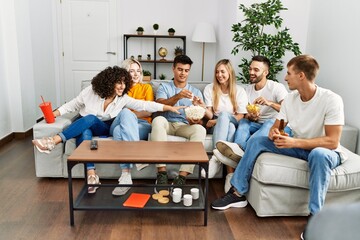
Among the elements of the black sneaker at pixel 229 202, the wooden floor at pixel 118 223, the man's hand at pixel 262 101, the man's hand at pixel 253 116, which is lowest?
the wooden floor at pixel 118 223

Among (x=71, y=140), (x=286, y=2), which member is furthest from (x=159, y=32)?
(x=71, y=140)

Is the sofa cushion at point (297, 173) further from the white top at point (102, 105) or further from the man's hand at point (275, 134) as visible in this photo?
the white top at point (102, 105)

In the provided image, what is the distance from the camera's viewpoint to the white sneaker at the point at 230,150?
2.69m

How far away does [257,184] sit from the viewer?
2422mm

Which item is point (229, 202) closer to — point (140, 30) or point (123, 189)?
point (123, 189)

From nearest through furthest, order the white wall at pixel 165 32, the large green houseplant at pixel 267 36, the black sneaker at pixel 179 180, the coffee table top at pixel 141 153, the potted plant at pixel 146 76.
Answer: the coffee table top at pixel 141 153, the black sneaker at pixel 179 180, the white wall at pixel 165 32, the large green houseplant at pixel 267 36, the potted plant at pixel 146 76

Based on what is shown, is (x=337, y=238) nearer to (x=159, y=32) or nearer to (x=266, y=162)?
(x=266, y=162)

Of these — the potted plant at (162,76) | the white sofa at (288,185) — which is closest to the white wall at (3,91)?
the potted plant at (162,76)

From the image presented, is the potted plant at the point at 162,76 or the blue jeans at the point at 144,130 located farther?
the potted plant at the point at 162,76

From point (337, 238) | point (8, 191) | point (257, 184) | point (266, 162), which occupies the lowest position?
point (8, 191)

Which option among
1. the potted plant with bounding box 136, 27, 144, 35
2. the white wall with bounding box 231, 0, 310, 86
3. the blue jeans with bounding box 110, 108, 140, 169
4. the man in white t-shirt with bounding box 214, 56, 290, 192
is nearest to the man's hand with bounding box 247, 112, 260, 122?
the man in white t-shirt with bounding box 214, 56, 290, 192

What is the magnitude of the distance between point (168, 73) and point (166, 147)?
3.62 meters

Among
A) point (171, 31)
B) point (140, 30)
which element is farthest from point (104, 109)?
point (171, 31)

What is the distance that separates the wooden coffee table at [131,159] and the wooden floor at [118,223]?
0.12 m
